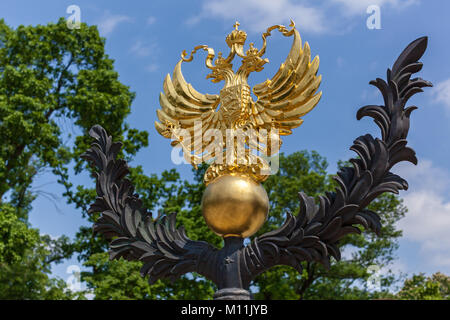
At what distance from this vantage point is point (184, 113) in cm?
574

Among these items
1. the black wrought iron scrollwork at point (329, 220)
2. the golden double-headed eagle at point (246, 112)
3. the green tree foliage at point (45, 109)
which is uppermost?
the green tree foliage at point (45, 109)

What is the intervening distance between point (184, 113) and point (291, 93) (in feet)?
3.81

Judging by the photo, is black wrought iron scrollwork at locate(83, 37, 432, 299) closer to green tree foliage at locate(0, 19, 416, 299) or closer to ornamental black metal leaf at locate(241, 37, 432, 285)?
ornamental black metal leaf at locate(241, 37, 432, 285)

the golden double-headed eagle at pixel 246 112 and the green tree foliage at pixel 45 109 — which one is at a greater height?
the green tree foliage at pixel 45 109

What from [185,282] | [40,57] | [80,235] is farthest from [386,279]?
[40,57]

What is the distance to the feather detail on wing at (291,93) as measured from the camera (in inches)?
209

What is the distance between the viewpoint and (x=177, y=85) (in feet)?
19.4

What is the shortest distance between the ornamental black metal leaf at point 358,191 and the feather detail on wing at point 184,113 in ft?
4.03

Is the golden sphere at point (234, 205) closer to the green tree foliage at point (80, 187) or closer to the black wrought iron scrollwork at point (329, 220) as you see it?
the black wrought iron scrollwork at point (329, 220)

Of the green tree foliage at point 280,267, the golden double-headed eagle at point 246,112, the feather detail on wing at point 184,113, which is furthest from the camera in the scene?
the green tree foliage at point 280,267

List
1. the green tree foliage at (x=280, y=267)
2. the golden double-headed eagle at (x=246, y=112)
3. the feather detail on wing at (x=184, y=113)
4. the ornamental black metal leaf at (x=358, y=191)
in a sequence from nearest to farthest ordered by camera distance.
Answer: the ornamental black metal leaf at (x=358, y=191), the golden double-headed eagle at (x=246, y=112), the feather detail on wing at (x=184, y=113), the green tree foliage at (x=280, y=267)

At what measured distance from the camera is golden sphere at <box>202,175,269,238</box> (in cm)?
490

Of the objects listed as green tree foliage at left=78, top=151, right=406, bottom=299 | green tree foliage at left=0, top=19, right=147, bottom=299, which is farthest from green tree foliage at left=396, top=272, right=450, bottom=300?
green tree foliage at left=0, top=19, right=147, bottom=299

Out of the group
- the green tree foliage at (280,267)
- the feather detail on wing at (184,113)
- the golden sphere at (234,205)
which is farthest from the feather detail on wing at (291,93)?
the green tree foliage at (280,267)
